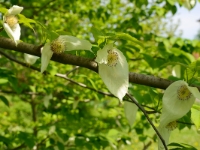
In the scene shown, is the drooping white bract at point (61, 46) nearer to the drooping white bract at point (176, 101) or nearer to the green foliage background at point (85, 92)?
the green foliage background at point (85, 92)

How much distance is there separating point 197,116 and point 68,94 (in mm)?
1143

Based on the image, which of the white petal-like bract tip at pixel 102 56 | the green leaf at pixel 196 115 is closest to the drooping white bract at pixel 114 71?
the white petal-like bract tip at pixel 102 56

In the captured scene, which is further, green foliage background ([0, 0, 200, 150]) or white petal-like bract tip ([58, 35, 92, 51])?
green foliage background ([0, 0, 200, 150])

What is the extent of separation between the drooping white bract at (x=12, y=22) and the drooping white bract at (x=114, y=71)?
0.19 meters

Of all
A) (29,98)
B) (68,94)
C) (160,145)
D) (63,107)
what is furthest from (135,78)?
(29,98)

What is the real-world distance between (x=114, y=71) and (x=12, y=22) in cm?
25

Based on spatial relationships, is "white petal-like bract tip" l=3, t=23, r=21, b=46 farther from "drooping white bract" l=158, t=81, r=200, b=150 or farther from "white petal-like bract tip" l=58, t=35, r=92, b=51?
"drooping white bract" l=158, t=81, r=200, b=150

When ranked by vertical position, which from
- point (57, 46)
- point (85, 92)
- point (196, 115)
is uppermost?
point (85, 92)

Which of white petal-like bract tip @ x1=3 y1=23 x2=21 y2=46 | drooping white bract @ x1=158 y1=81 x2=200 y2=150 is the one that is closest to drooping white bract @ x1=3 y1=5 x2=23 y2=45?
white petal-like bract tip @ x1=3 y1=23 x2=21 y2=46

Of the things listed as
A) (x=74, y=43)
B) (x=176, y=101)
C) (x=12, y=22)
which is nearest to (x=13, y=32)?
(x=12, y=22)

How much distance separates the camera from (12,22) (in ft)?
2.40

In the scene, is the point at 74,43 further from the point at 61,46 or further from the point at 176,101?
the point at 176,101

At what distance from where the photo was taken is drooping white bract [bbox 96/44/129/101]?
27.7 inches

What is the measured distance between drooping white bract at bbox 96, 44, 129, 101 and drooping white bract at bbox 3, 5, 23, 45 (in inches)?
7.6
